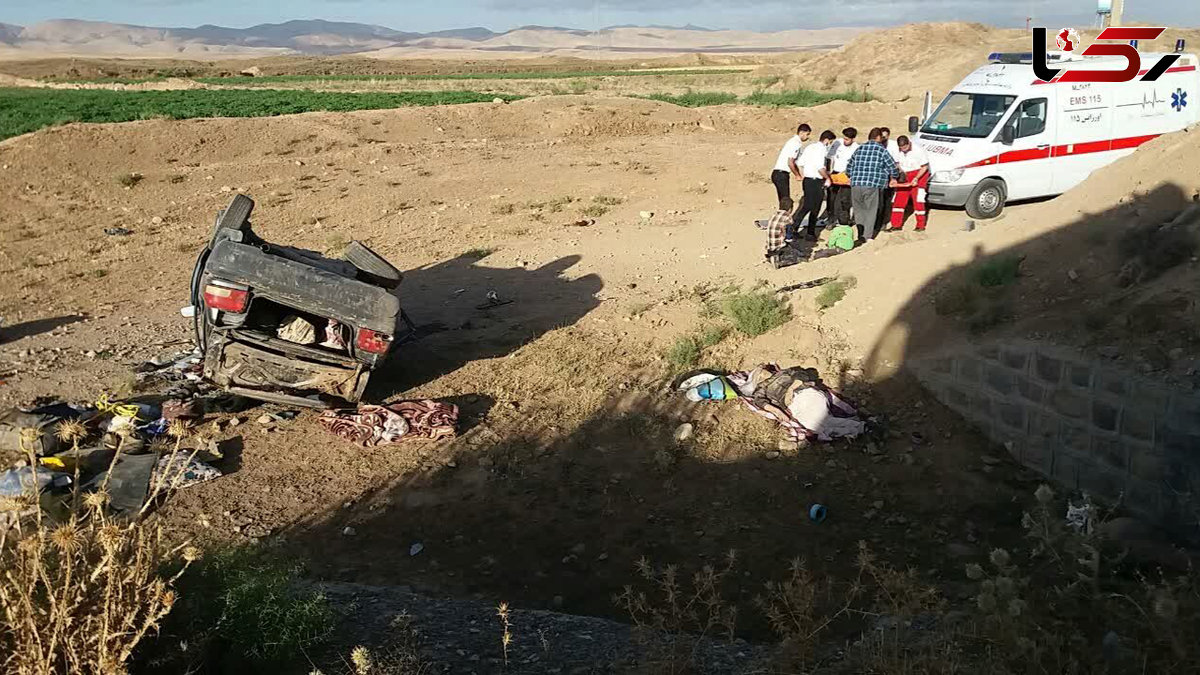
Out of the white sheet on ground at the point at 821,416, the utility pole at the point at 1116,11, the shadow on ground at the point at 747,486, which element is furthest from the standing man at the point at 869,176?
the white sheet on ground at the point at 821,416

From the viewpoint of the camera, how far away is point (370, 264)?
7.73 meters

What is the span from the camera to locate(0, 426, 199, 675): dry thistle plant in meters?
2.82

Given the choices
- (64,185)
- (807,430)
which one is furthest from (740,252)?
(64,185)

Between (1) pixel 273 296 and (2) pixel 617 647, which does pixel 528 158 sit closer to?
(1) pixel 273 296

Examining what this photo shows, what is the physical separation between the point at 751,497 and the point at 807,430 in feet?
3.16

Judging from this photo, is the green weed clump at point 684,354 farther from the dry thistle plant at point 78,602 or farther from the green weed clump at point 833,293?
the dry thistle plant at point 78,602

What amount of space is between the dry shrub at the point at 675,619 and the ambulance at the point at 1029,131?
886cm

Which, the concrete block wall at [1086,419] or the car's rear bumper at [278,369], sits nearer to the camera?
the concrete block wall at [1086,419]

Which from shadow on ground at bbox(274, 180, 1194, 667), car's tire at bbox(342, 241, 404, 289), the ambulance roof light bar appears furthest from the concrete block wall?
the ambulance roof light bar

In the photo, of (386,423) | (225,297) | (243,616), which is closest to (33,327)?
(225,297)

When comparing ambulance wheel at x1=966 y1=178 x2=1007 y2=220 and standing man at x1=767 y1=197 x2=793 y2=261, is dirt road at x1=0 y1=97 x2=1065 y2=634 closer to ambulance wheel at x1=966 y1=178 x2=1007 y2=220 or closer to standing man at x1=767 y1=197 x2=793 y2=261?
standing man at x1=767 y1=197 x2=793 y2=261

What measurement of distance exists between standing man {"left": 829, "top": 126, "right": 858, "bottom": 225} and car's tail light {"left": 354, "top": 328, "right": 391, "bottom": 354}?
734cm

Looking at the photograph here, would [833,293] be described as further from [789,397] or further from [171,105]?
[171,105]

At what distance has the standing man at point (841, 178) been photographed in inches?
491
